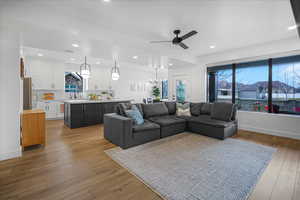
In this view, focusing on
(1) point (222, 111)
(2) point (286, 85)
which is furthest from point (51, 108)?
(2) point (286, 85)

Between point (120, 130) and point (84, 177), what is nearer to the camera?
point (84, 177)

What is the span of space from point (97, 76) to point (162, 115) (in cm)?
447

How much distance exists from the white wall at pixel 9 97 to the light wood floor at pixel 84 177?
0.27m

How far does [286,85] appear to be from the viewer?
403cm

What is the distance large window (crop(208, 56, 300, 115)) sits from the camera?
3.95 metres

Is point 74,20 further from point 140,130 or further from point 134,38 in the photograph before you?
point 140,130

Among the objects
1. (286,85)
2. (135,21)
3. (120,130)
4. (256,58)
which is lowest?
(120,130)

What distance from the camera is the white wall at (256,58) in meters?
3.76

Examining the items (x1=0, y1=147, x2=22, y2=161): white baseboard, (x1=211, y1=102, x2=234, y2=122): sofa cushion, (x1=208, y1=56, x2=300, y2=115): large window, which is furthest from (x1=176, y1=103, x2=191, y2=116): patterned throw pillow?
(x1=0, y1=147, x2=22, y2=161): white baseboard

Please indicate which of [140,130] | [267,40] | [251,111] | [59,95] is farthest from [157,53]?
[59,95]

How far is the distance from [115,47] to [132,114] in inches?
73.5

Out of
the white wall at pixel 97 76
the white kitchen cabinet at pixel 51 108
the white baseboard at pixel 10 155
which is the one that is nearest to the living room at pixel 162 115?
the white baseboard at pixel 10 155

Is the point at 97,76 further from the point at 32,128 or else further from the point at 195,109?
the point at 195,109

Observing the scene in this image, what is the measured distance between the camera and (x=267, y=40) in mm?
3891
